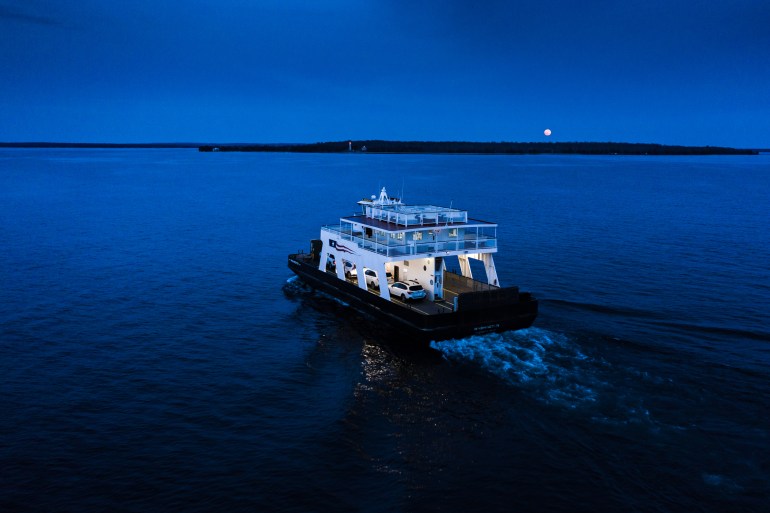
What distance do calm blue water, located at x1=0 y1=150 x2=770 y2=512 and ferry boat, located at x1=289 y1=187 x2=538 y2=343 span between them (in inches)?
54.2

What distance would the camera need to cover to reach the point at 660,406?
23.2 meters

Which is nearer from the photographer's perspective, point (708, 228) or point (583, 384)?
point (583, 384)

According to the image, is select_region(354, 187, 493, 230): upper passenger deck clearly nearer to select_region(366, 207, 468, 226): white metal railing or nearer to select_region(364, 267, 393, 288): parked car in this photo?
select_region(366, 207, 468, 226): white metal railing

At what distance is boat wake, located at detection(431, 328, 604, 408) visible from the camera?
→ 2477 centimetres

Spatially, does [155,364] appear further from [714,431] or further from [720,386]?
[720,386]

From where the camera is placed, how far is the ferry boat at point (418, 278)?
31.0m

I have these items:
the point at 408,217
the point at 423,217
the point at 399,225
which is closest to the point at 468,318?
the point at 399,225

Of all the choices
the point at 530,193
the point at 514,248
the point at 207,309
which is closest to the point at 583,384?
the point at 207,309

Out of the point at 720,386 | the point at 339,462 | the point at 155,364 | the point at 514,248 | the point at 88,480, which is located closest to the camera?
the point at 88,480

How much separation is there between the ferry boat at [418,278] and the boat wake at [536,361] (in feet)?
2.73

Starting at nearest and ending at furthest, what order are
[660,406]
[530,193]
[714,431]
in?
[714,431]
[660,406]
[530,193]

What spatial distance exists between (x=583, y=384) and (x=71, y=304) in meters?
33.8

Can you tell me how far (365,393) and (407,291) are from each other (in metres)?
10.2

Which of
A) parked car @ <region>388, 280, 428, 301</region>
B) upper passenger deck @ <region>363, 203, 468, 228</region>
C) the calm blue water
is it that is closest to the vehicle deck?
parked car @ <region>388, 280, 428, 301</region>
